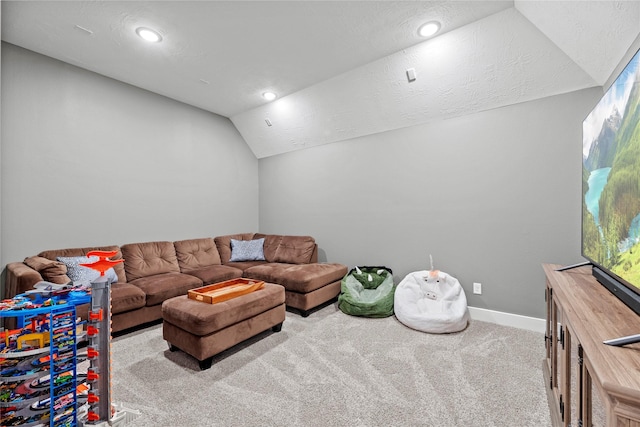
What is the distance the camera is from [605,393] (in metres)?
0.73

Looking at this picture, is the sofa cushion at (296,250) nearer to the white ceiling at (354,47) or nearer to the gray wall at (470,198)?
the gray wall at (470,198)

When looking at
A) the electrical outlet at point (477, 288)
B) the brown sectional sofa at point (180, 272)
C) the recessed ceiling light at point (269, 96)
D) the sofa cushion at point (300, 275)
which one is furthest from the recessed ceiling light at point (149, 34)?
the electrical outlet at point (477, 288)

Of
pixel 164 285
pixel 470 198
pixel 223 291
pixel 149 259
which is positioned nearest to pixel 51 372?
pixel 223 291

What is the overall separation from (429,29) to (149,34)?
2.54m

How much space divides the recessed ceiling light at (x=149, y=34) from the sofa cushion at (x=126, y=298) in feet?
7.91

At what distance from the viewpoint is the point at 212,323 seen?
2.15m

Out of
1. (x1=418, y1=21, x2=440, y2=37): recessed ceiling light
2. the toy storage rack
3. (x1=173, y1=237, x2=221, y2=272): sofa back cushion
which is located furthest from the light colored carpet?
(x1=418, y1=21, x2=440, y2=37): recessed ceiling light

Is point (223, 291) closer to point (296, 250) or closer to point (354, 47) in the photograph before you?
point (296, 250)

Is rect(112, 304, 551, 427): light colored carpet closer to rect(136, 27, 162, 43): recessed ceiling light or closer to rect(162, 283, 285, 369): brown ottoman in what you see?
rect(162, 283, 285, 369): brown ottoman

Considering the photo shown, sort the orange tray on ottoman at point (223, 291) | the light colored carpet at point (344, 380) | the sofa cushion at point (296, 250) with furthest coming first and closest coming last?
the sofa cushion at point (296, 250) < the orange tray on ottoman at point (223, 291) < the light colored carpet at point (344, 380)

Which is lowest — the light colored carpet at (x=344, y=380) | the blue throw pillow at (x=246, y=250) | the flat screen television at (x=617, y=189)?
the light colored carpet at (x=344, y=380)

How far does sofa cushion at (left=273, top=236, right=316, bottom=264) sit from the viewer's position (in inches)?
161

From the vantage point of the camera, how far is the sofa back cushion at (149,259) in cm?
335

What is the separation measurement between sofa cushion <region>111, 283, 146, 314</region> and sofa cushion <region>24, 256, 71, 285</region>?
1.32ft
